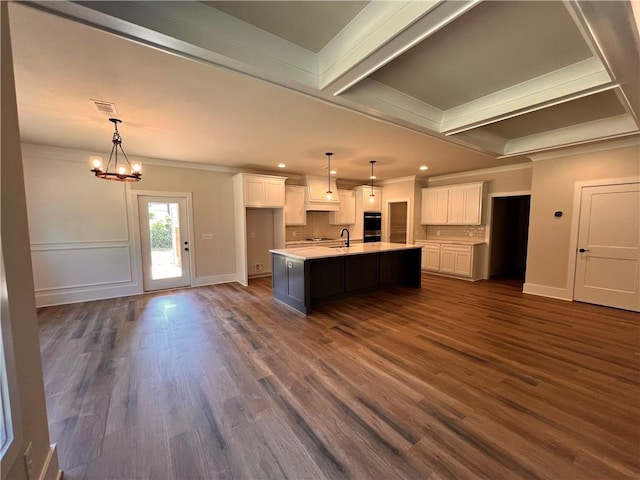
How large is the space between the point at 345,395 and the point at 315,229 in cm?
548

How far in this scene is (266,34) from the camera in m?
2.00

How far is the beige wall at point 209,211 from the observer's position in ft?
17.6

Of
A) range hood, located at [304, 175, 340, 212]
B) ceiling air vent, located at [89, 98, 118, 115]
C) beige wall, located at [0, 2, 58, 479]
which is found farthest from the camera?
range hood, located at [304, 175, 340, 212]

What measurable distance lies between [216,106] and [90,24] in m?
1.21

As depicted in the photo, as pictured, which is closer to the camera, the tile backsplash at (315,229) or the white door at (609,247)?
the white door at (609,247)

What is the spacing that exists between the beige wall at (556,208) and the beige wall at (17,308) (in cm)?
662

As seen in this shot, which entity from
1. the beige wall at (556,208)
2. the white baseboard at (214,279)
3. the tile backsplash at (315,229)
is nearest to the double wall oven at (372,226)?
the tile backsplash at (315,229)

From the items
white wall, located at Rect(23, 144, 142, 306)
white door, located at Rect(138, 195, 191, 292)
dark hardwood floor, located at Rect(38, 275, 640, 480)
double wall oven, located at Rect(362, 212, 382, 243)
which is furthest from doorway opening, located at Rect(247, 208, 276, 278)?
dark hardwood floor, located at Rect(38, 275, 640, 480)

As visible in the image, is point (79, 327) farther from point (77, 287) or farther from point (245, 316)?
point (245, 316)

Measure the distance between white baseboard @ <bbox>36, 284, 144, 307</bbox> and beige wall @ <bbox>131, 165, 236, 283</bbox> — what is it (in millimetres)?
1253

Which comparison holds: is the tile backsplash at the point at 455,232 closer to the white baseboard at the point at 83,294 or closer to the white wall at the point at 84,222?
the white wall at the point at 84,222

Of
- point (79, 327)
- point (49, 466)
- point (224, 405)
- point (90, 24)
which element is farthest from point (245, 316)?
point (90, 24)

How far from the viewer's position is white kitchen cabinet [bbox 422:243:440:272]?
671 centimetres

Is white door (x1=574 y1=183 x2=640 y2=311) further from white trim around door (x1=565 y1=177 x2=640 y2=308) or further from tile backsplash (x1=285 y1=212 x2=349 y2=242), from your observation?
tile backsplash (x1=285 y1=212 x2=349 y2=242)
